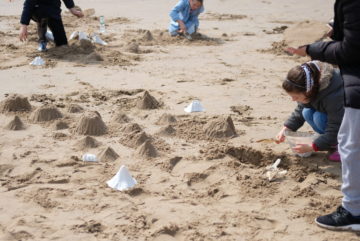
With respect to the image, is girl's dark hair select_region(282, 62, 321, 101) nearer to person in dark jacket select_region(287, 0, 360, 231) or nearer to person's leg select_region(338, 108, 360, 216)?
person in dark jacket select_region(287, 0, 360, 231)

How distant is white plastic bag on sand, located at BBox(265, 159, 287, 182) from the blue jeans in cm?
46

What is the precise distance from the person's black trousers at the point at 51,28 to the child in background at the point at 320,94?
503 centimetres

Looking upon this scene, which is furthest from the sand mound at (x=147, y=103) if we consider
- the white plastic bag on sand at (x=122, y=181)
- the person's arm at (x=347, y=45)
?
the person's arm at (x=347, y=45)

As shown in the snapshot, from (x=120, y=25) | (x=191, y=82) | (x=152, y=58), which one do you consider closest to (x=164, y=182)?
(x=191, y=82)

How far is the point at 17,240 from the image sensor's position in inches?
122

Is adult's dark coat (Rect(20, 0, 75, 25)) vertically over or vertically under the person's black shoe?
over

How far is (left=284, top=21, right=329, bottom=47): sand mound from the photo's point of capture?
27.4 feet

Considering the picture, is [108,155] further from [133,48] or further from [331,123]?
[133,48]

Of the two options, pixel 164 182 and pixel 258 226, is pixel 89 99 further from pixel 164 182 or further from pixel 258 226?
pixel 258 226

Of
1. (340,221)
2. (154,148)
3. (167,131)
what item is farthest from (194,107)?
(340,221)

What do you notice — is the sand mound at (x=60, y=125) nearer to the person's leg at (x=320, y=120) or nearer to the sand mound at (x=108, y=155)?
the sand mound at (x=108, y=155)

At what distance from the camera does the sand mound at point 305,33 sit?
8.36m

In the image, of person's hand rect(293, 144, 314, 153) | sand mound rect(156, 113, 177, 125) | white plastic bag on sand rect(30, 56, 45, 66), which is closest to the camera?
person's hand rect(293, 144, 314, 153)

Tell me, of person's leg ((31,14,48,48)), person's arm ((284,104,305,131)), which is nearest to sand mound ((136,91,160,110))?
person's arm ((284,104,305,131))
